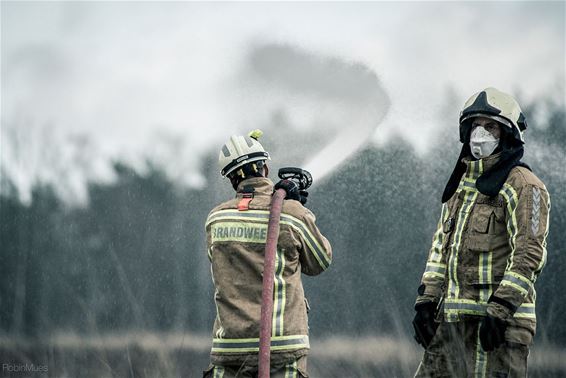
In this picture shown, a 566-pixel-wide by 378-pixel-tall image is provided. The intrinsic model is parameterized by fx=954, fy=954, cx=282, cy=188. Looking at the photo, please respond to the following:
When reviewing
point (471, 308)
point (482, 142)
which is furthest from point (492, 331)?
point (482, 142)

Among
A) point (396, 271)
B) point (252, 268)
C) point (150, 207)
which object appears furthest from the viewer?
point (150, 207)

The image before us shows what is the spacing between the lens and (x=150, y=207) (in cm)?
1711

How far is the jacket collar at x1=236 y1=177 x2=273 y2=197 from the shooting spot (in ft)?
17.0

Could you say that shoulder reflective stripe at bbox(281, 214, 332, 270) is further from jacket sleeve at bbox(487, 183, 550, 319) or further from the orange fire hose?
jacket sleeve at bbox(487, 183, 550, 319)

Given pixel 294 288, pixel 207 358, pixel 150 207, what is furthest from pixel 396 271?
pixel 294 288

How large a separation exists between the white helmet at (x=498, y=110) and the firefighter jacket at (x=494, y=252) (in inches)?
7.1

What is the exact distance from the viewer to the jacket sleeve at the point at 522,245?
14.6 ft

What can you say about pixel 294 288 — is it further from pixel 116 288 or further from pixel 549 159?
pixel 116 288

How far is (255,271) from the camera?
198 inches

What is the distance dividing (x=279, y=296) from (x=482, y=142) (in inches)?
51.4

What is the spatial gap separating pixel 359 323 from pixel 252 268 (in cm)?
990

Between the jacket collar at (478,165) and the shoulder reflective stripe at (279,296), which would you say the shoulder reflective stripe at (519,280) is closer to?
the jacket collar at (478,165)

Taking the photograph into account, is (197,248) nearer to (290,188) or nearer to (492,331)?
(290,188)

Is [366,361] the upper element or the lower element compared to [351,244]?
lower
